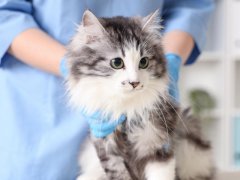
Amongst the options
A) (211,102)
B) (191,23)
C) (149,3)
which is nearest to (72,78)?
(149,3)

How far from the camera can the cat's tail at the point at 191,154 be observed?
1.25 meters

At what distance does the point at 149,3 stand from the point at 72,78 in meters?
0.37

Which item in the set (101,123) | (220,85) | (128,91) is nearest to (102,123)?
(101,123)

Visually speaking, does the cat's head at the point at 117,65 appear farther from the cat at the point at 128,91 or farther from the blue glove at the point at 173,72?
the blue glove at the point at 173,72

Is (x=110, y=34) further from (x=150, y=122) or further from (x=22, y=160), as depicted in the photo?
(x=22, y=160)

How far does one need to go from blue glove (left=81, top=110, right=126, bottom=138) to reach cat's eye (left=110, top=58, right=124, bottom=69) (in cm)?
15

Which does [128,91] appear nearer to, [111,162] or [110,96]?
[110,96]

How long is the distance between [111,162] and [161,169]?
124mm

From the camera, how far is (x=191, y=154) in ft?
4.15

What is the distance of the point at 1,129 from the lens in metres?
Result: 1.28

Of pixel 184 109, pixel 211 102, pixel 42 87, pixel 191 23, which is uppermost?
pixel 191 23

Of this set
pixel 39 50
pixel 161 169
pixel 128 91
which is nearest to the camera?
pixel 128 91

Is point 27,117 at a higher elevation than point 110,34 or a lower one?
lower

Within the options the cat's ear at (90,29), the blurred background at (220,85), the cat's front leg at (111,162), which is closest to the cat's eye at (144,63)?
the cat's ear at (90,29)
